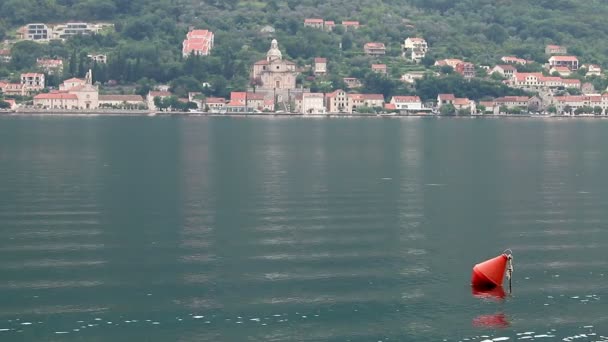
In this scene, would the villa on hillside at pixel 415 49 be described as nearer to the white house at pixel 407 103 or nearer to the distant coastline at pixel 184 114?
the white house at pixel 407 103

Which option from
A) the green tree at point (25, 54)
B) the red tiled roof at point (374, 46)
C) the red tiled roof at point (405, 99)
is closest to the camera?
the red tiled roof at point (405, 99)

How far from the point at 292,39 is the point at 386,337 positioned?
448ft

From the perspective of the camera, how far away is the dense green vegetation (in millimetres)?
141125

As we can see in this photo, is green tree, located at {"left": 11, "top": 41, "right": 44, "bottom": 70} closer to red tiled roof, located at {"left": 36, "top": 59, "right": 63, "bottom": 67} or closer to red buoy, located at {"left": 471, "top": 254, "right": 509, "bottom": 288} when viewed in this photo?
red tiled roof, located at {"left": 36, "top": 59, "right": 63, "bottom": 67}

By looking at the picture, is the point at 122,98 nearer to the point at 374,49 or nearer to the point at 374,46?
the point at 374,49

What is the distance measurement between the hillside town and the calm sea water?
265 ft

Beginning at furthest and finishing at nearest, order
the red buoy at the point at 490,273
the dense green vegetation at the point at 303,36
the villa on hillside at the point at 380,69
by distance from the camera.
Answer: the villa on hillside at the point at 380,69, the dense green vegetation at the point at 303,36, the red buoy at the point at 490,273

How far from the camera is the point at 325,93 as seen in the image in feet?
455

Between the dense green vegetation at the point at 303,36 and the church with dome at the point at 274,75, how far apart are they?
1.50 m

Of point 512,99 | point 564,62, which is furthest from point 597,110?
point 564,62

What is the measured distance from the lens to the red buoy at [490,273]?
25.8 m

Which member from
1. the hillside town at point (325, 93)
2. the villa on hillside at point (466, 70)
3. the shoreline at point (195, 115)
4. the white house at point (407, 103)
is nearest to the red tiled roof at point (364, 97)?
the hillside town at point (325, 93)

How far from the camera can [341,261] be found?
2780cm

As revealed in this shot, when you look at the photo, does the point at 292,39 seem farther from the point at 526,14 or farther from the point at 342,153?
the point at 342,153
